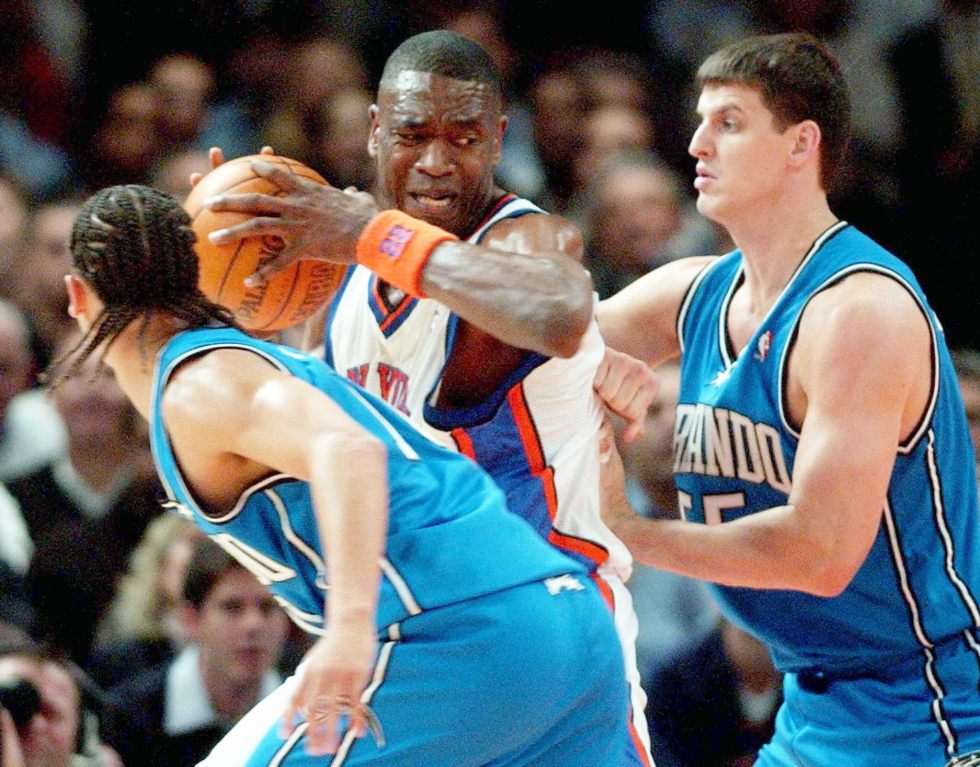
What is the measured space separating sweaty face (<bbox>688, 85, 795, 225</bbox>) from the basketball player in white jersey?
348 millimetres

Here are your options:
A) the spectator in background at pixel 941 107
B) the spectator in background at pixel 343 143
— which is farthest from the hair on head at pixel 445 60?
the spectator in background at pixel 941 107

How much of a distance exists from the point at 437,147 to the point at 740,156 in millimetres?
693

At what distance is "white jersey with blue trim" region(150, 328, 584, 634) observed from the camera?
299 cm

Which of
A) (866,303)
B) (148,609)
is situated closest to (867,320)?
(866,303)

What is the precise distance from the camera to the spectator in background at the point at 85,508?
17.0 feet

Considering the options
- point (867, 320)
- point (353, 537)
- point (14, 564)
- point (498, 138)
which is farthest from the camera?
point (14, 564)

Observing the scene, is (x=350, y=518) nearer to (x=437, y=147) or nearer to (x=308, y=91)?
(x=437, y=147)

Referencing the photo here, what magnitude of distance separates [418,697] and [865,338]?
125 cm

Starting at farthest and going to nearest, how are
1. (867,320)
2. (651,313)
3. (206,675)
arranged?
1. (206,675)
2. (651,313)
3. (867,320)

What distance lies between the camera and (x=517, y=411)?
3.81 m

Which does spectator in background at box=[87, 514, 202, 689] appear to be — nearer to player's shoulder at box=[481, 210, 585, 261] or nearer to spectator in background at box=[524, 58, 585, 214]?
player's shoulder at box=[481, 210, 585, 261]

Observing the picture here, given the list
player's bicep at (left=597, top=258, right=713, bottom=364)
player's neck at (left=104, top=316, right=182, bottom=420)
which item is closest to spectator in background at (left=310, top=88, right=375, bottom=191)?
player's bicep at (left=597, top=258, right=713, bottom=364)

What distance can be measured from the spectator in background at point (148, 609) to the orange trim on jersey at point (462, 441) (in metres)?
1.51

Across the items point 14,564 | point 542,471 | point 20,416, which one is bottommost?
point 14,564
